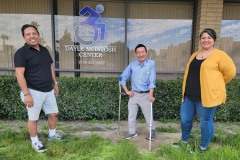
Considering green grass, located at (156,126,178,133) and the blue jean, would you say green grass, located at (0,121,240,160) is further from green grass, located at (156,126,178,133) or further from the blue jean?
green grass, located at (156,126,178,133)

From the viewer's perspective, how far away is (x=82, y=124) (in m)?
4.73

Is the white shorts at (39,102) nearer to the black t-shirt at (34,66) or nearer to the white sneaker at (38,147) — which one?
the black t-shirt at (34,66)

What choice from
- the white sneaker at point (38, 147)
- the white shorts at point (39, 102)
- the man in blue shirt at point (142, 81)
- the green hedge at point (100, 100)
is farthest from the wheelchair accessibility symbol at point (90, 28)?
the white sneaker at point (38, 147)

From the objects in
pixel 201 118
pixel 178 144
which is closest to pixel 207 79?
pixel 201 118

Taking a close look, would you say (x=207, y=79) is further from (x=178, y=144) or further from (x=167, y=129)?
(x=167, y=129)

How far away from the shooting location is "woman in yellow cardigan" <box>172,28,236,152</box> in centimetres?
289

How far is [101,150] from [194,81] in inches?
66.1

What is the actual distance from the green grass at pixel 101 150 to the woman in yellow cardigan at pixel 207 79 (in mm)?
286

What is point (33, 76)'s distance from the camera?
317 centimetres

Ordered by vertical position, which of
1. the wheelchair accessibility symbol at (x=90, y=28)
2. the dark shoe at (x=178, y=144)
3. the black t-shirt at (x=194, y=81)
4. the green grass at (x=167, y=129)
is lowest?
the green grass at (x=167, y=129)

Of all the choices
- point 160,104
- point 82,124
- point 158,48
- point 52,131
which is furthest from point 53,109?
point 158,48

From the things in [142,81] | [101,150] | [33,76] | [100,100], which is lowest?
[101,150]

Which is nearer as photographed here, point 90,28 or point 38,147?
point 38,147

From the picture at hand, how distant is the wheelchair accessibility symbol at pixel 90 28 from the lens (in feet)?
18.0
